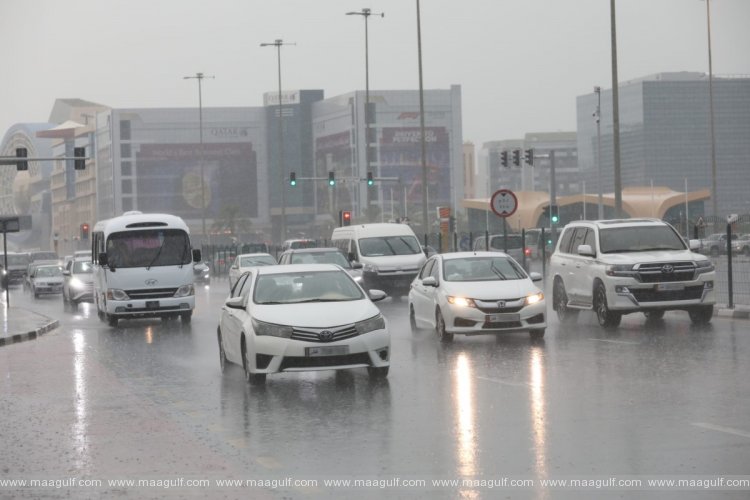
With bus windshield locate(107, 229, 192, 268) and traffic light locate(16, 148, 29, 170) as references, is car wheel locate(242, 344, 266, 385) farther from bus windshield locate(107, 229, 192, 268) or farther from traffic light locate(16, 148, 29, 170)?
traffic light locate(16, 148, 29, 170)

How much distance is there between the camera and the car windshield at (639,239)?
75.6ft

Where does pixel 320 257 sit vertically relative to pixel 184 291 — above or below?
above

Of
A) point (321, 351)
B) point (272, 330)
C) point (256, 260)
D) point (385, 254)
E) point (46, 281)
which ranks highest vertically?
point (385, 254)

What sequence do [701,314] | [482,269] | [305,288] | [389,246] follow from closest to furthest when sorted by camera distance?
[305,288], [482,269], [701,314], [389,246]

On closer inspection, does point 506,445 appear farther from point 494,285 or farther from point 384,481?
point 494,285

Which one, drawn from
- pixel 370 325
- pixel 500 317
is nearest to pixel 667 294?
pixel 500 317

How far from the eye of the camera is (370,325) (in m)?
14.8

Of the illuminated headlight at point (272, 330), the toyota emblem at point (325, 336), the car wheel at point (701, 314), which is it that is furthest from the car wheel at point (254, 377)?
the car wheel at point (701, 314)

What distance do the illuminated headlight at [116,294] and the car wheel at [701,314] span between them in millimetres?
12848

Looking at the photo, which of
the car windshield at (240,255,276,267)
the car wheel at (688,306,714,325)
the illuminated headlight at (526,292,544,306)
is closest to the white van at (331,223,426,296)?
the car windshield at (240,255,276,267)

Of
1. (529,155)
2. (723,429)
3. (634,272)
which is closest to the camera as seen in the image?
(723,429)

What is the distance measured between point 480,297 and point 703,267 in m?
4.61

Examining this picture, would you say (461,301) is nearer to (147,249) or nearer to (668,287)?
(668,287)

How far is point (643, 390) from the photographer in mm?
13211
